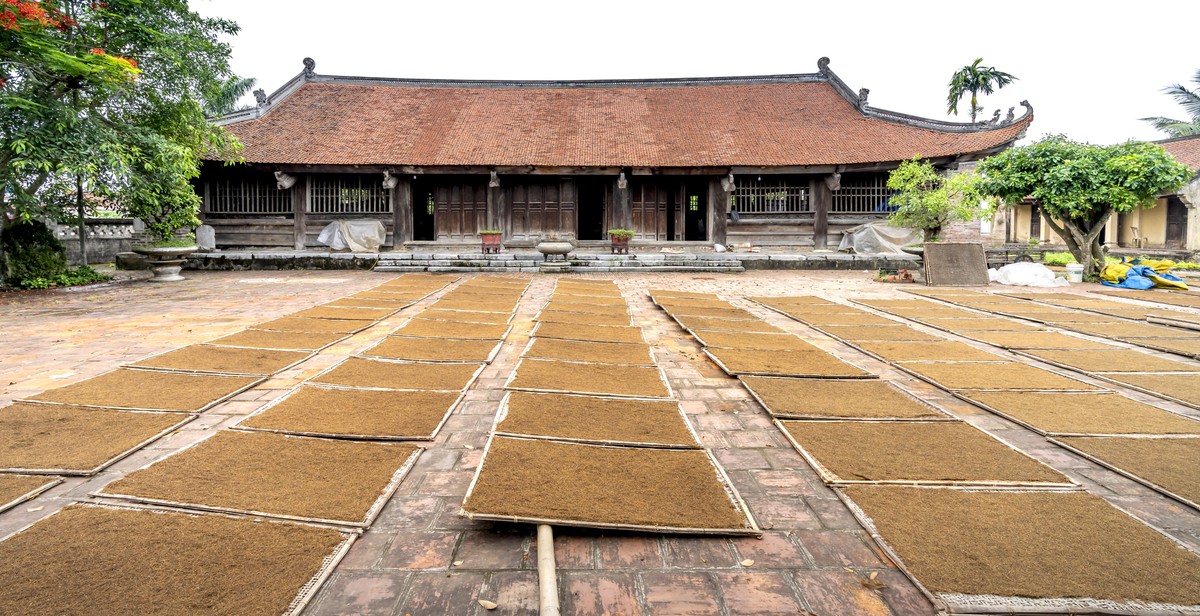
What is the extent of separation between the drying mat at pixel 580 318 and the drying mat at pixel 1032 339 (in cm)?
372

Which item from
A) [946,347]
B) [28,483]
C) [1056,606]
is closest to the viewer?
[1056,606]

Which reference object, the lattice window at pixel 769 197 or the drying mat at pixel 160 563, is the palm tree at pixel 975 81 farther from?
the drying mat at pixel 160 563

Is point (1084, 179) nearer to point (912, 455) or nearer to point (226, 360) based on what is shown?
point (912, 455)

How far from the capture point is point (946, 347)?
5.73 meters

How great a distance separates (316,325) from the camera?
6570mm

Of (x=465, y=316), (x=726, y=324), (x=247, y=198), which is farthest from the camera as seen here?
(x=247, y=198)

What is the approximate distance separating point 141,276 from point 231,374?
10.3m

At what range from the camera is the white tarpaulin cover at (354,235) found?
53.7 ft

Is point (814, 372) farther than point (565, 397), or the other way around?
point (814, 372)

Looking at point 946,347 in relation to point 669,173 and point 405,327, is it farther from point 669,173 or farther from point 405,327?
point 669,173

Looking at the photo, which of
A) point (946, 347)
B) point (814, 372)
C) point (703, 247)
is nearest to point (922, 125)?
point (703, 247)

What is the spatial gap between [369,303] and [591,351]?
440 centimetres

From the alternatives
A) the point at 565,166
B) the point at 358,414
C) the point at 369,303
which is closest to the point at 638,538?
the point at 358,414

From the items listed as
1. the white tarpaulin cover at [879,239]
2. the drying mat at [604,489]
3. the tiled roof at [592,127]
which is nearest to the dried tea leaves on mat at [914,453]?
the drying mat at [604,489]
